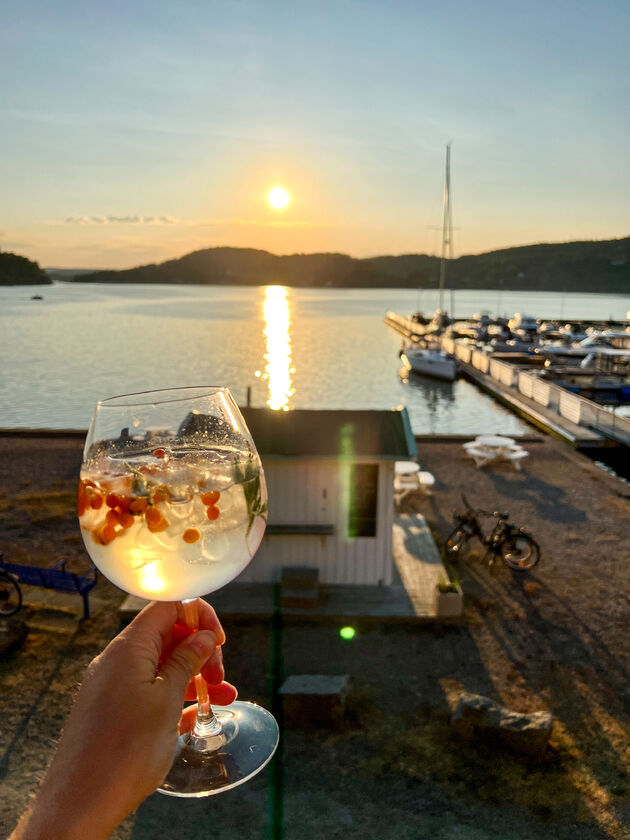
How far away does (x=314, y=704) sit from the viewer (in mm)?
8117

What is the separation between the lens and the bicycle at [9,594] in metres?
10.9

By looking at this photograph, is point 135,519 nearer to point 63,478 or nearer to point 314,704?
point 314,704

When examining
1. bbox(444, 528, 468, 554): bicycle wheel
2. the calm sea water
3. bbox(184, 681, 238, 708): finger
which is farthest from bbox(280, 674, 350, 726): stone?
the calm sea water

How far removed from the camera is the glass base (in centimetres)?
193

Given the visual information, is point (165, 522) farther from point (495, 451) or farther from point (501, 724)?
point (495, 451)

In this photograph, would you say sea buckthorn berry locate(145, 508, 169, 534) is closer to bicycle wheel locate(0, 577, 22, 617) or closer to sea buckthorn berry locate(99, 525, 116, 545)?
sea buckthorn berry locate(99, 525, 116, 545)

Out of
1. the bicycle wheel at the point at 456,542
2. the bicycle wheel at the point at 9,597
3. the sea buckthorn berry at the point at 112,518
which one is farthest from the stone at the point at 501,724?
the bicycle wheel at the point at 9,597

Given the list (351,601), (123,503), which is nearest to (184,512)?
(123,503)

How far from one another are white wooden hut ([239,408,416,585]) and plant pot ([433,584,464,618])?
1.38m

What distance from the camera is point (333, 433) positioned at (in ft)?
39.0

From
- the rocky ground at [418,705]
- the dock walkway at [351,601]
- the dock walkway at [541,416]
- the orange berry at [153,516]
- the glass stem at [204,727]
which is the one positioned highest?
the orange berry at [153,516]

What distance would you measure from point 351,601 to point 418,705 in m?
2.87

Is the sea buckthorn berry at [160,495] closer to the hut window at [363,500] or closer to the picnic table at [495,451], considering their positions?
the hut window at [363,500]

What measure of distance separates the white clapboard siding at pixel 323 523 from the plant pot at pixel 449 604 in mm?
1381
